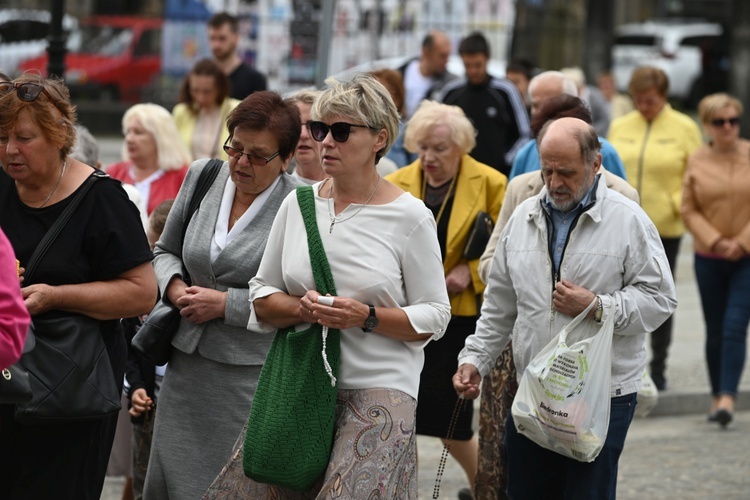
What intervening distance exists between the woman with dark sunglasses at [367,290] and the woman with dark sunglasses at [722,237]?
5.44 m

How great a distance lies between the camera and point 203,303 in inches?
211

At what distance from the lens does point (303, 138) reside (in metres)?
6.58

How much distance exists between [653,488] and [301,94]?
128 inches

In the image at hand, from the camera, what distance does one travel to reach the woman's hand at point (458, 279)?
709 cm

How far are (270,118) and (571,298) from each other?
133cm

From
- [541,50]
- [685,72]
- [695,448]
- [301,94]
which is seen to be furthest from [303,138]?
[685,72]

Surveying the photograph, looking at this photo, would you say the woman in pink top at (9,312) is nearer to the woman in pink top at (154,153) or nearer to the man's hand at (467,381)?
the man's hand at (467,381)

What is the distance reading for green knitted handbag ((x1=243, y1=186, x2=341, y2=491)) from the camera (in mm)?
4562

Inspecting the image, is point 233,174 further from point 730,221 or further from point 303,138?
point 730,221

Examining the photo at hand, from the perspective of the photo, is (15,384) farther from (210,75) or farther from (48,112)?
(210,75)

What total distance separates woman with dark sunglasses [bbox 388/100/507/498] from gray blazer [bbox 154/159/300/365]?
1.75m

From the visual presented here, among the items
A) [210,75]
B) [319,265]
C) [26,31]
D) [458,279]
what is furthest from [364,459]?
[26,31]

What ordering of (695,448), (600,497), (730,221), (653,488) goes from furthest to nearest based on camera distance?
(730,221) → (695,448) → (653,488) → (600,497)

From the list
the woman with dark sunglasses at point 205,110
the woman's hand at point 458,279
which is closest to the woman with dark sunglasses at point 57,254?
the woman's hand at point 458,279
